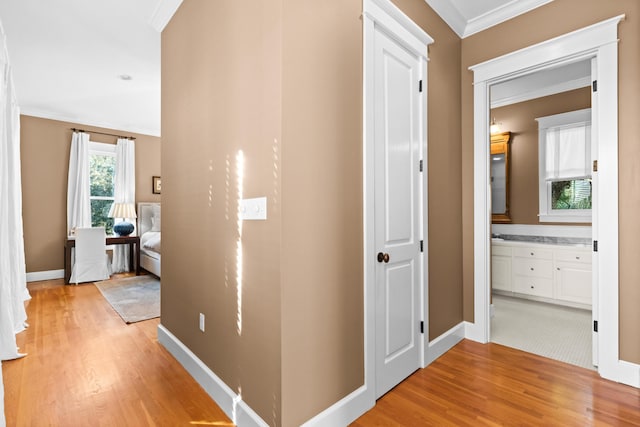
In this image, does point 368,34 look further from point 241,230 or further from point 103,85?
point 103,85

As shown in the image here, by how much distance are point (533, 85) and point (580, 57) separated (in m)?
1.89

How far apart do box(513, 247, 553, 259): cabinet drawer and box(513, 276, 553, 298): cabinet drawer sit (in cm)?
27

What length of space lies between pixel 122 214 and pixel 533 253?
20.9ft

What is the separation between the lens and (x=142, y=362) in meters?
2.47

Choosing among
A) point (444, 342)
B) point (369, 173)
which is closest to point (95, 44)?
point (369, 173)

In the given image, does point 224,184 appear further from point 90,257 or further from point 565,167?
point 90,257

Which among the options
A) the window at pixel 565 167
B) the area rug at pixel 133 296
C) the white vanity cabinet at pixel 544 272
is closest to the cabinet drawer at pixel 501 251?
the white vanity cabinet at pixel 544 272

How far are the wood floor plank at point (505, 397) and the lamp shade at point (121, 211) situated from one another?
215 inches

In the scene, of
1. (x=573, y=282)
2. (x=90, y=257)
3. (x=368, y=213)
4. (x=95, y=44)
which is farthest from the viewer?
(x=90, y=257)

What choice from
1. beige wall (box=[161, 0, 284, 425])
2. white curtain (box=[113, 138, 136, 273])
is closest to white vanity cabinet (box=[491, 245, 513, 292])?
beige wall (box=[161, 0, 284, 425])

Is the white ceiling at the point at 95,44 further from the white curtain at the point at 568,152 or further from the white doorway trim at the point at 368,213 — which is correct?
the white curtain at the point at 568,152

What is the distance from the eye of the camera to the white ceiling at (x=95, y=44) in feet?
8.70

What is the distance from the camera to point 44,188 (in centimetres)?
533

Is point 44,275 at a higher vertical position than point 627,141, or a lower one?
lower
